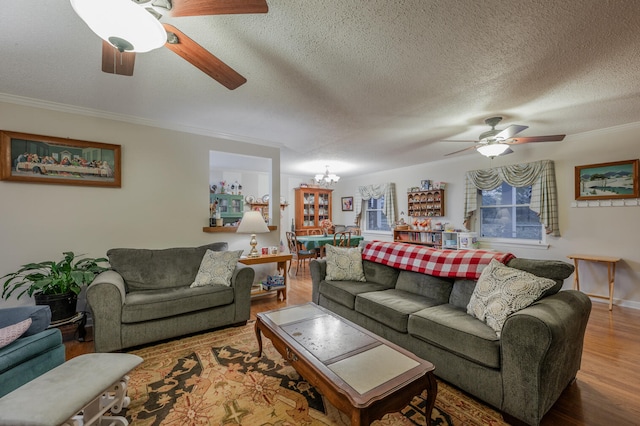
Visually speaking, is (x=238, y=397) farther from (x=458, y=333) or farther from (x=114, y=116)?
(x=114, y=116)

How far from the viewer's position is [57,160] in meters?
2.84

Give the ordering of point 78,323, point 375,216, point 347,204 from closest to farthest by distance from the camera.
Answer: point 78,323
point 375,216
point 347,204

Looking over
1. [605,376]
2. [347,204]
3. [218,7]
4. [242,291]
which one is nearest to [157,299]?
[242,291]

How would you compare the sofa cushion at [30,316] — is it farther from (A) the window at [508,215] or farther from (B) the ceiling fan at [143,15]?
(A) the window at [508,215]

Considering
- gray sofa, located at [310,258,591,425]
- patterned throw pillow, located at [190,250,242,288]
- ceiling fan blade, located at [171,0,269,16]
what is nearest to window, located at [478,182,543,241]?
gray sofa, located at [310,258,591,425]

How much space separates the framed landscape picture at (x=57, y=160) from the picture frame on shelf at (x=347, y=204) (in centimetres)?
564

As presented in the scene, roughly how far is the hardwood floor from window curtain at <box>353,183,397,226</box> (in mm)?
3798

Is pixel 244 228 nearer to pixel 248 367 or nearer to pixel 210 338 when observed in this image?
pixel 210 338

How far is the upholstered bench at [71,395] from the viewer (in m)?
1.09

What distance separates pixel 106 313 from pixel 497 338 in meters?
2.98

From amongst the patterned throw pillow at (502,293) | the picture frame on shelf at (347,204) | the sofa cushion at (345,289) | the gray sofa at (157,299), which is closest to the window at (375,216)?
the picture frame on shelf at (347,204)

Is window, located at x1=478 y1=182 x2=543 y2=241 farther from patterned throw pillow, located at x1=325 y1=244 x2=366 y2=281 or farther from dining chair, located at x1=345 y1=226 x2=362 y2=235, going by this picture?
patterned throw pillow, located at x1=325 y1=244 x2=366 y2=281

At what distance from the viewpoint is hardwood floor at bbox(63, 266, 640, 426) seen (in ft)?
5.21

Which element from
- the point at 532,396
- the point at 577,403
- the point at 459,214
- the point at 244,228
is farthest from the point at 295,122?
the point at 459,214
